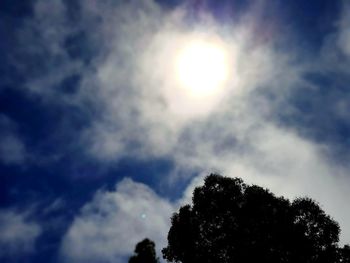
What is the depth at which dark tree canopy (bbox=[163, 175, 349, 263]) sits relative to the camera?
36.1 metres

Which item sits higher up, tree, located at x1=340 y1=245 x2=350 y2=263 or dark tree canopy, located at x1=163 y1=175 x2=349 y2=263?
dark tree canopy, located at x1=163 y1=175 x2=349 y2=263

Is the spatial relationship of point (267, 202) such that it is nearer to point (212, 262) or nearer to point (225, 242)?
point (225, 242)

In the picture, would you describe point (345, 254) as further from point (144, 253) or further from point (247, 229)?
point (144, 253)

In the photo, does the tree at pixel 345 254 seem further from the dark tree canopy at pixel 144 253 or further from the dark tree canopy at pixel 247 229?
the dark tree canopy at pixel 144 253

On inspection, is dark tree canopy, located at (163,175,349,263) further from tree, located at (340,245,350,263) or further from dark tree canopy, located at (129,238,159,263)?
dark tree canopy, located at (129,238,159,263)

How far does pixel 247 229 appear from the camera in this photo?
36875mm

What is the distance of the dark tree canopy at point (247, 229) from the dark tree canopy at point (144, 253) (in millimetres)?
5290

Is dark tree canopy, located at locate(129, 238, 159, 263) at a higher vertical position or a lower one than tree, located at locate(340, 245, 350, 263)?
higher

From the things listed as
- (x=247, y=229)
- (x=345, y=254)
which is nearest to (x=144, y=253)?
(x=247, y=229)

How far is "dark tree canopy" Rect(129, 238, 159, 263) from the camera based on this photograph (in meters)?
34.6

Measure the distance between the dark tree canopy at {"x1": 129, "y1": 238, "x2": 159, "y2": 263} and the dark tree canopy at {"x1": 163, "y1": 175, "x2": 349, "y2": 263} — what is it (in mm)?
5290

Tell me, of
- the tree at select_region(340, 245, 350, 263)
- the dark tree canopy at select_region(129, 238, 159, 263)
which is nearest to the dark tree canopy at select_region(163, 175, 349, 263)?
the tree at select_region(340, 245, 350, 263)

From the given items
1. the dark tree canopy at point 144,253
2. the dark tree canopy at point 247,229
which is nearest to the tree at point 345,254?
the dark tree canopy at point 247,229

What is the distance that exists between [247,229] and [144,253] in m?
11.7
